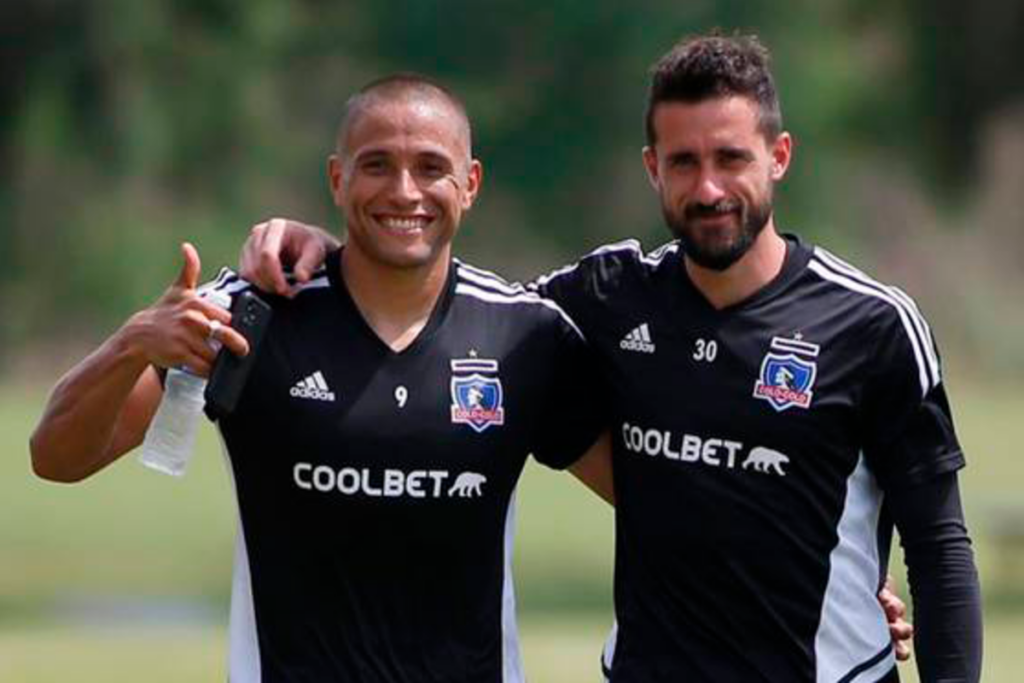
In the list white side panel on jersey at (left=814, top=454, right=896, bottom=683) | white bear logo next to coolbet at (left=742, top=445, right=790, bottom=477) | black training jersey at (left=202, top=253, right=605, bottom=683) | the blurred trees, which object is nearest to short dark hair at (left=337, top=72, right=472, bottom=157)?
black training jersey at (left=202, top=253, right=605, bottom=683)

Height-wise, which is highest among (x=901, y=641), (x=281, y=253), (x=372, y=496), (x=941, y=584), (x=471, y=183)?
(x=471, y=183)

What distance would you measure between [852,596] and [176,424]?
155cm

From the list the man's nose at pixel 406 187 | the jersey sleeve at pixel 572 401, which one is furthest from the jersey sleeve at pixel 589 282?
the man's nose at pixel 406 187

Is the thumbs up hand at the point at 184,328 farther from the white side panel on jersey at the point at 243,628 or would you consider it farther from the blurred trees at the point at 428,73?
the blurred trees at the point at 428,73

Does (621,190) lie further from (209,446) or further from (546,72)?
(209,446)

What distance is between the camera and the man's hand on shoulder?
5914 mm

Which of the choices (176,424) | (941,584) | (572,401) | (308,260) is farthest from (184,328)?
(941,584)

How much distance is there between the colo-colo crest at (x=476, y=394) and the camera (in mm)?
5895

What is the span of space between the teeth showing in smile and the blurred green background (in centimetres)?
2009

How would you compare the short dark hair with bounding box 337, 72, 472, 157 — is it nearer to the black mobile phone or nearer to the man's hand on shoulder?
the man's hand on shoulder

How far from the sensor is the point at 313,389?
585 centimetres

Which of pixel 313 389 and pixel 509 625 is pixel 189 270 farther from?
pixel 509 625

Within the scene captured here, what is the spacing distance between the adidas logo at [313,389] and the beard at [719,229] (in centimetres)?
85

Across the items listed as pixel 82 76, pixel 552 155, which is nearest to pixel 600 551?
pixel 82 76
